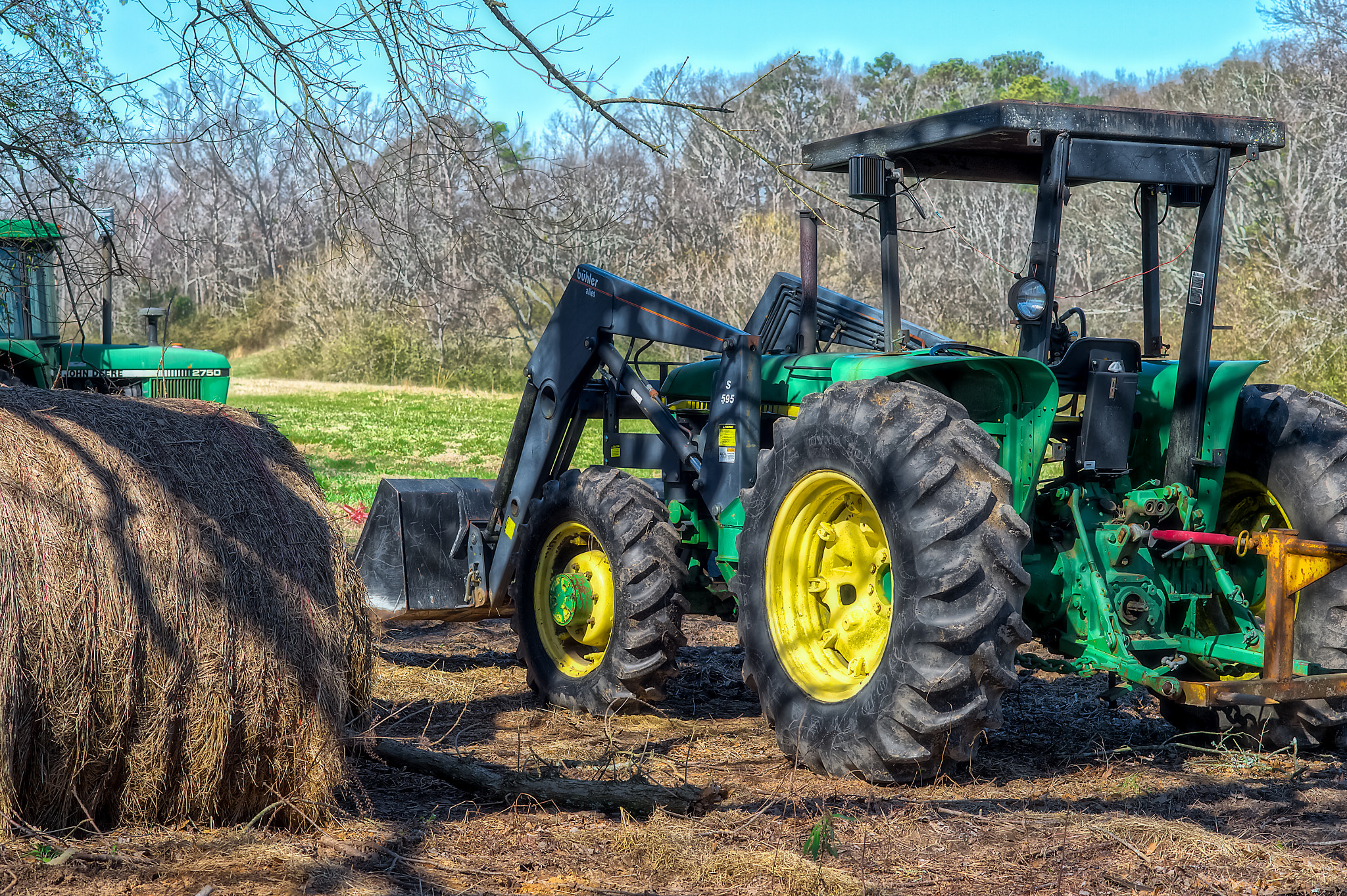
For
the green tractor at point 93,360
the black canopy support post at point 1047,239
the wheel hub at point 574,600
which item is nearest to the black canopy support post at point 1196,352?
the black canopy support post at point 1047,239

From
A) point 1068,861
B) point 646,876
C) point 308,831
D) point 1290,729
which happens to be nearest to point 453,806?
point 308,831

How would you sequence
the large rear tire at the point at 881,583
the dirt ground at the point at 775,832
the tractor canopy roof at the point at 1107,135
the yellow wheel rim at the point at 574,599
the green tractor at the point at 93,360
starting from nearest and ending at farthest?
the dirt ground at the point at 775,832, the large rear tire at the point at 881,583, the tractor canopy roof at the point at 1107,135, the yellow wheel rim at the point at 574,599, the green tractor at the point at 93,360

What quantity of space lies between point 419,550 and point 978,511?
382 centimetres

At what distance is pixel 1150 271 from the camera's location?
18.2ft

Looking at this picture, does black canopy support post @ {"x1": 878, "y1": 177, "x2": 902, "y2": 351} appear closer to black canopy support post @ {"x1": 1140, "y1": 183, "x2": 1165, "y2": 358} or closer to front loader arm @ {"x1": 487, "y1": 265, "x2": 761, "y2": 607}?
front loader arm @ {"x1": 487, "y1": 265, "x2": 761, "y2": 607}

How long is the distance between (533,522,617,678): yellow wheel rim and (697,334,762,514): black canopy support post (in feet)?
2.25

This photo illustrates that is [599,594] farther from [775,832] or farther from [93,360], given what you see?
[93,360]

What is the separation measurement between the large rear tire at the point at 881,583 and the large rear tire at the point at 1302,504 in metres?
1.47

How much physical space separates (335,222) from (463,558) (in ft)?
7.44

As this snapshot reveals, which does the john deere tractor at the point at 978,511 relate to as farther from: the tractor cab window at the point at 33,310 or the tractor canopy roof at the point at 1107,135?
→ the tractor cab window at the point at 33,310

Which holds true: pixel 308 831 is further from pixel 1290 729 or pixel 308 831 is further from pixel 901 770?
pixel 1290 729

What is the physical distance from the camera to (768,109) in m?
41.8

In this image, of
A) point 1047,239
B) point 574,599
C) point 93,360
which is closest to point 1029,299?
point 1047,239

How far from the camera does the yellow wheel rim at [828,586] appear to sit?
493 centimetres
